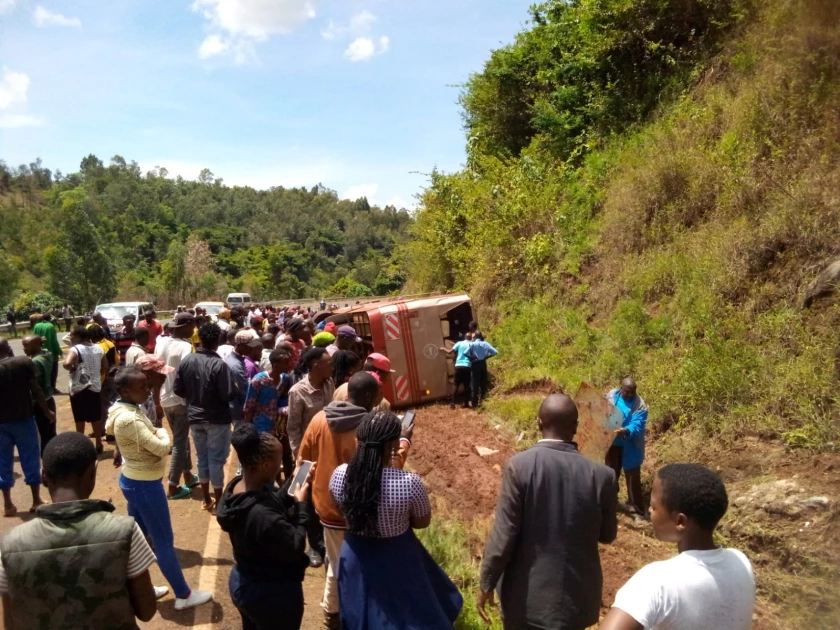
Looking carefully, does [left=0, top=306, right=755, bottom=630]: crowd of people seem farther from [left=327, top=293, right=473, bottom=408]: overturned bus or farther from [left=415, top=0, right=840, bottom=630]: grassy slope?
[left=327, top=293, right=473, bottom=408]: overturned bus

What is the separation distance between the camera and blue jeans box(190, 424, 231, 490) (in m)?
5.46

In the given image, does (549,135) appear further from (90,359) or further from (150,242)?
(150,242)

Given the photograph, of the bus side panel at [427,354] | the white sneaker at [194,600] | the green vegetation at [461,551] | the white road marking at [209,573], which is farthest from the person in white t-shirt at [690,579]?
the bus side panel at [427,354]

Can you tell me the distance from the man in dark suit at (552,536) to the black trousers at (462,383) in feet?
27.4

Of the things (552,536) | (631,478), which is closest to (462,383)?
(631,478)

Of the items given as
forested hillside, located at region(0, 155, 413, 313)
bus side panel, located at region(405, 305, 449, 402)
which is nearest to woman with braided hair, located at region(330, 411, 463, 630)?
bus side panel, located at region(405, 305, 449, 402)

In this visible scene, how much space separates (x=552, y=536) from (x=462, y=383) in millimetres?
8658

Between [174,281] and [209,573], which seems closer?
[209,573]

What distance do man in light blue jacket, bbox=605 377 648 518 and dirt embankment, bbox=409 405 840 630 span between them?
1.16 feet

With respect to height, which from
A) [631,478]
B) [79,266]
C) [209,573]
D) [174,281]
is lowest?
[631,478]

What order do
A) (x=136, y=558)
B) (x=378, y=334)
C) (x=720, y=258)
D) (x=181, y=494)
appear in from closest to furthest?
(x=136, y=558) < (x=181, y=494) < (x=720, y=258) < (x=378, y=334)

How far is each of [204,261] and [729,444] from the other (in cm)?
6852

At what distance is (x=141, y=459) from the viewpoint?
4.03 m

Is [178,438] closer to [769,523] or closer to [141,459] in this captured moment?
[141,459]
